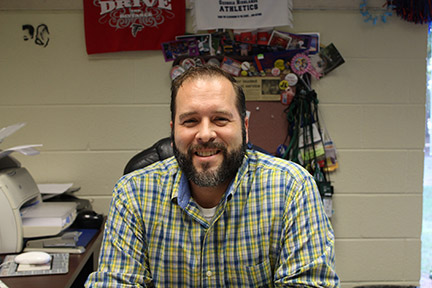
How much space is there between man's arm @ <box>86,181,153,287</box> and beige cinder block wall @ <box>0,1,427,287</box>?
43.6 inches

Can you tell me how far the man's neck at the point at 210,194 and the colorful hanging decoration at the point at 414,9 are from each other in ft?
5.48

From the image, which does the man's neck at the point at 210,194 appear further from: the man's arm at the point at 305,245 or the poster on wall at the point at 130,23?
the poster on wall at the point at 130,23

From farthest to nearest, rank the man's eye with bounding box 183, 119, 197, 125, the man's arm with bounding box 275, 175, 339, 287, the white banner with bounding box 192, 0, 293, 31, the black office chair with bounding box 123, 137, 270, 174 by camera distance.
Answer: the white banner with bounding box 192, 0, 293, 31, the black office chair with bounding box 123, 137, 270, 174, the man's eye with bounding box 183, 119, 197, 125, the man's arm with bounding box 275, 175, 339, 287

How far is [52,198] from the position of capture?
215cm

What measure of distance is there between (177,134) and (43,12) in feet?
4.99

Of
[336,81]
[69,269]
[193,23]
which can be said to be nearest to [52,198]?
[69,269]

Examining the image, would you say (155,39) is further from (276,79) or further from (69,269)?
(69,269)

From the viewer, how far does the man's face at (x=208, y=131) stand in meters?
1.16

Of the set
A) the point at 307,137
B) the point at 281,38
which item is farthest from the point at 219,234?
the point at 281,38

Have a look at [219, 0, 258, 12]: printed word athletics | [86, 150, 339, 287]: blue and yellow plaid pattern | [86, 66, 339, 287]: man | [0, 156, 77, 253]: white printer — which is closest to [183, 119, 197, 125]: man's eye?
[86, 66, 339, 287]: man

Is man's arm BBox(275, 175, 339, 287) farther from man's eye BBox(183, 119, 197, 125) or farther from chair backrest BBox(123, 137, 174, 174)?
chair backrest BBox(123, 137, 174, 174)

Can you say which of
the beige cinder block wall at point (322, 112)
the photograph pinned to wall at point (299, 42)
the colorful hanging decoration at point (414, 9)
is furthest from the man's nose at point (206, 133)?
the colorful hanging decoration at point (414, 9)

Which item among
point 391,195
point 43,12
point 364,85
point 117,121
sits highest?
point 43,12

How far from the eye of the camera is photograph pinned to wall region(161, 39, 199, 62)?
2.23 m
